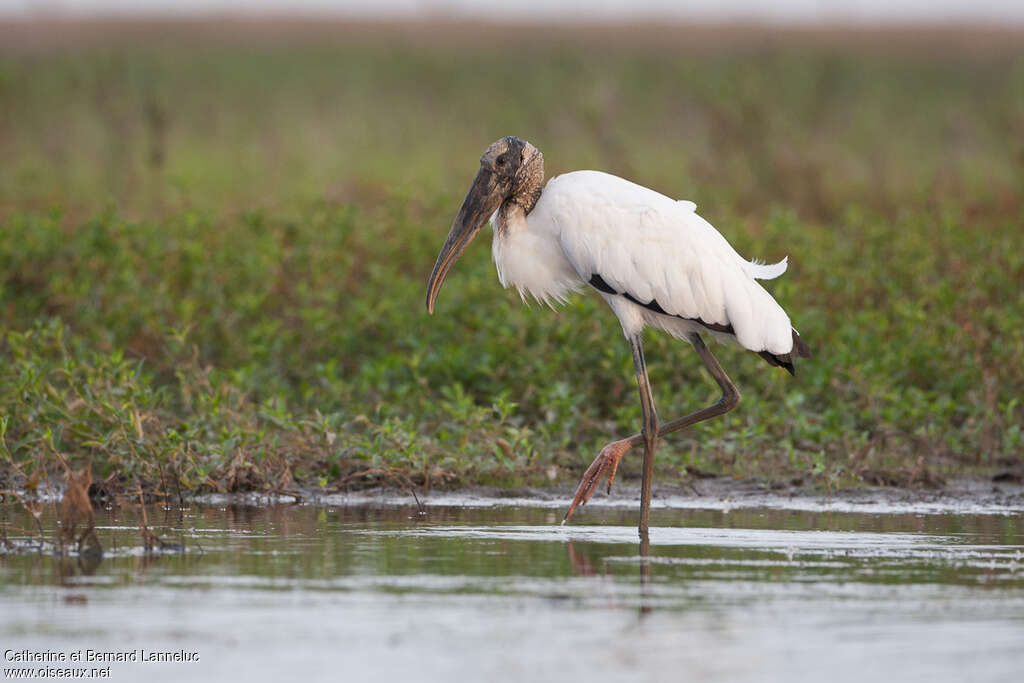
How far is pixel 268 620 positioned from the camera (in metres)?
4.29

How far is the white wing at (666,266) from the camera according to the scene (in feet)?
21.5

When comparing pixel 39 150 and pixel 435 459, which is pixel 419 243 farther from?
pixel 39 150

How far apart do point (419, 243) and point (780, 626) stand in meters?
6.46

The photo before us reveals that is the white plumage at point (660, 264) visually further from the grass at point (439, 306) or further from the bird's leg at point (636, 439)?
the grass at point (439, 306)

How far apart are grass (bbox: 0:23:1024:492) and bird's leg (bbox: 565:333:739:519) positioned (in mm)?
545

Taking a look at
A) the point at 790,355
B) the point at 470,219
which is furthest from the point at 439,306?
the point at 790,355

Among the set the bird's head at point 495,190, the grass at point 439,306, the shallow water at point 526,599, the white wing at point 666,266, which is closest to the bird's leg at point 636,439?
the shallow water at point 526,599

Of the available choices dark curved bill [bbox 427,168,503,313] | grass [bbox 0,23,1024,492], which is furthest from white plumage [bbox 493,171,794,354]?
grass [bbox 0,23,1024,492]

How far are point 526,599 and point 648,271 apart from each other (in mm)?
2235

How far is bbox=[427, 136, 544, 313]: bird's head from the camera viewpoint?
273 inches

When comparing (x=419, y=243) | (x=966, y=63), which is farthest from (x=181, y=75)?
(x=419, y=243)

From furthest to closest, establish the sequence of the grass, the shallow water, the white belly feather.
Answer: the grass → the white belly feather → the shallow water

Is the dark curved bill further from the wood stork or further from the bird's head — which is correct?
the wood stork

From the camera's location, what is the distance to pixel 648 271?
6.57m
